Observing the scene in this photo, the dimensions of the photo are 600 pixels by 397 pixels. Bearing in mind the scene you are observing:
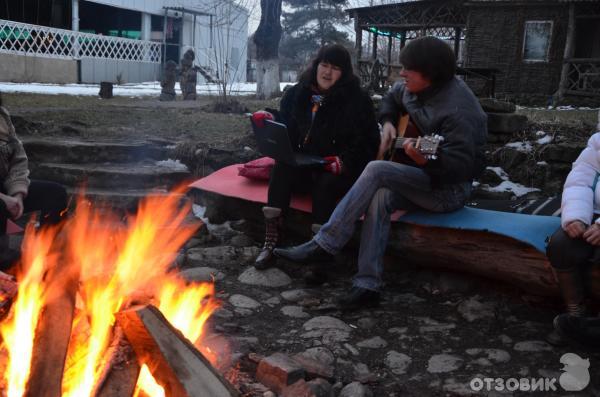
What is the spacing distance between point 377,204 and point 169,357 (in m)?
1.79

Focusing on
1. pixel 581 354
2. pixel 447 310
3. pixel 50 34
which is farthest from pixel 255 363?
pixel 50 34

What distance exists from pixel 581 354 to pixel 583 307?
0.78 ft

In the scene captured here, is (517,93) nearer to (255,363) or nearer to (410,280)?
(410,280)

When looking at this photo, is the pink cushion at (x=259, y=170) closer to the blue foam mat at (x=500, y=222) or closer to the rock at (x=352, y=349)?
the blue foam mat at (x=500, y=222)

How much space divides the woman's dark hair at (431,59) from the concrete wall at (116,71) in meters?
18.2

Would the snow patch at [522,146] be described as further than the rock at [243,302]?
Yes

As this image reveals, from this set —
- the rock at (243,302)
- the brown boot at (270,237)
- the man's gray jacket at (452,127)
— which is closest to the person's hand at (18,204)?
the rock at (243,302)

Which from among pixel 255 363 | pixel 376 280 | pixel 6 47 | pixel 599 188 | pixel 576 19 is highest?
pixel 576 19

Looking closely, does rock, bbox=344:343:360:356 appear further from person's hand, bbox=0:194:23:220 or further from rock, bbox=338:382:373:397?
person's hand, bbox=0:194:23:220

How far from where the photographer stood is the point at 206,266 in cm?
445

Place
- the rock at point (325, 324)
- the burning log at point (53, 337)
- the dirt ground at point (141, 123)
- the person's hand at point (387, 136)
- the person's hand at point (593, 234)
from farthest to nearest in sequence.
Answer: the dirt ground at point (141, 123)
the person's hand at point (387, 136)
the rock at point (325, 324)
the person's hand at point (593, 234)
the burning log at point (53, 337)

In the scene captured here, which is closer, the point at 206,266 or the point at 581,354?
the point at 581,354

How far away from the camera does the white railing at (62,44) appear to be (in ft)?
59.7

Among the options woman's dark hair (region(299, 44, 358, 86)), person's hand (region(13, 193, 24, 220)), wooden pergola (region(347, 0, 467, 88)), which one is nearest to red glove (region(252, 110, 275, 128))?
woman's dark hair (region(299, 44, 358, 86))
